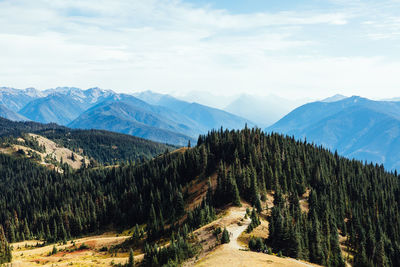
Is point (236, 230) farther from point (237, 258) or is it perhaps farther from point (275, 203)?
point (275, 203)

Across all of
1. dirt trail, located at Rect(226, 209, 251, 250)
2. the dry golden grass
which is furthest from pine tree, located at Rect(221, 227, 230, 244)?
the dry golden grass

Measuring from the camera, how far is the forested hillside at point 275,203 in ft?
282

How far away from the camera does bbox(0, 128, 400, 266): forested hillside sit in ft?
282

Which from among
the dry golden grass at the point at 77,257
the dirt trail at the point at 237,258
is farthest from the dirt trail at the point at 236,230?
the dry golden grass at the point at 77,257

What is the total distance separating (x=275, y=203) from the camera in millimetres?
113250

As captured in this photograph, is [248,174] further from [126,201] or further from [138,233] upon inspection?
[126,201]

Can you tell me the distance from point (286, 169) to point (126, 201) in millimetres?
92052

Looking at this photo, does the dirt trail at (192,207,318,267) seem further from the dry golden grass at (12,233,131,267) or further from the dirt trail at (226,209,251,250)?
the dry golden grass at (12,233,131,267)

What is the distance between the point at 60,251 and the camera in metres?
109

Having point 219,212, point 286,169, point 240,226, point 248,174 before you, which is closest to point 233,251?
point 240,226

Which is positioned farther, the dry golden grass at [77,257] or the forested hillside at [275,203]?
the forested hillside at [275,203]

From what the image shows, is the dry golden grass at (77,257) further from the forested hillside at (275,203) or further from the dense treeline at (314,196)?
the dense treeline at (314,196)

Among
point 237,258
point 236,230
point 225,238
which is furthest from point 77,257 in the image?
point 237,258

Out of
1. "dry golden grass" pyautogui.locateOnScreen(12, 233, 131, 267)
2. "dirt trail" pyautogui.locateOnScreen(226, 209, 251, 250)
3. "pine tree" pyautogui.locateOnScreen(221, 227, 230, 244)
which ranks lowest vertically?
"dry golden grass" pyautogui.locateOnScreen(12, 233, 131, 267)
